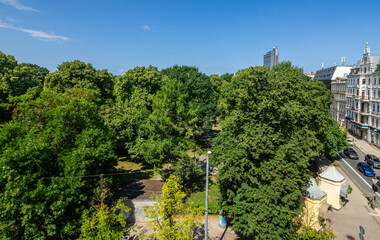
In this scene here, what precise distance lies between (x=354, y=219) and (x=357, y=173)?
13.6 m

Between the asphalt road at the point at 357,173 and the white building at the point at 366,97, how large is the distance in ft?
28.0

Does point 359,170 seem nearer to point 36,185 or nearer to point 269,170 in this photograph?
point 269,170

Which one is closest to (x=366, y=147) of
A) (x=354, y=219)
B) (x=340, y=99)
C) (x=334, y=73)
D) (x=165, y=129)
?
(x=340, y=99)

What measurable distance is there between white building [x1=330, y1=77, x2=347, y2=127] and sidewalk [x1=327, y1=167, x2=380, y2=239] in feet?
140

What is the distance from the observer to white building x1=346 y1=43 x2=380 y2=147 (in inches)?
1774

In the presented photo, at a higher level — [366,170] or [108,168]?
[108,168]

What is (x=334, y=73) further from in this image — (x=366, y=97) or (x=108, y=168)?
(x=108, y=168)

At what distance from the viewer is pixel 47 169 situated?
56.5 ft

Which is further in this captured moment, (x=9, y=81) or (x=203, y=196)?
(x=9, y=81)

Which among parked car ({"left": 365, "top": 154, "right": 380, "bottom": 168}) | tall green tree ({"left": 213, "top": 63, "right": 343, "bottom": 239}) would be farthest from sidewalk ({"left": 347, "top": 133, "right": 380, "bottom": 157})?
tall green tree ({"left": 213, "top": 63, "right": 343, "bottom": 239})

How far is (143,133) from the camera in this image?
27188 mm

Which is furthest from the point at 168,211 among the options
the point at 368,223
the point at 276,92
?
the point at 368,223

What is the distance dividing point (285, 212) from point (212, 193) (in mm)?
11466

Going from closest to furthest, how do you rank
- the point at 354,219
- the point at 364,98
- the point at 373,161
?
the point at 354,219 → the point at 373,161 → the point at 364,98
